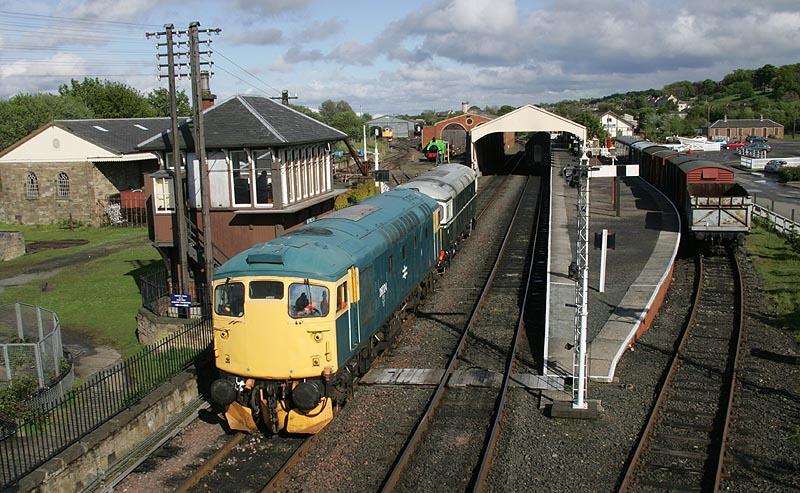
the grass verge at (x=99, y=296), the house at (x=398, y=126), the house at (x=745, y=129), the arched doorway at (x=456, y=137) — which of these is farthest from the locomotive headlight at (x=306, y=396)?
the house at (x=745, y=129)

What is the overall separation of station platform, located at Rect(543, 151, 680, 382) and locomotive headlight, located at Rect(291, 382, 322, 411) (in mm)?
5409

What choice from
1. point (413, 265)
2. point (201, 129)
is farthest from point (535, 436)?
point (201, 129)

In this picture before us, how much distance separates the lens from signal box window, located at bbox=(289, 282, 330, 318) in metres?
12.1

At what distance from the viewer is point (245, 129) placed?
888 inches

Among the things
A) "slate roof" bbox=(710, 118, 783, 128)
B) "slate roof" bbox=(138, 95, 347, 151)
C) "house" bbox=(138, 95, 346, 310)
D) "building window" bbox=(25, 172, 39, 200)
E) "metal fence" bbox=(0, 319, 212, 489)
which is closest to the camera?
"metal fence" bbox=(0, 319, 212, 489)

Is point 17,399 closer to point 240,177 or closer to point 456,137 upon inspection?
point 240,177

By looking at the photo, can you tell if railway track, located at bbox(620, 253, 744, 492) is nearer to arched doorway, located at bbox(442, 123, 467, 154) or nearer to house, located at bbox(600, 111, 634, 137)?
arched doorway, located at bbox(442, 123, 467, 154)

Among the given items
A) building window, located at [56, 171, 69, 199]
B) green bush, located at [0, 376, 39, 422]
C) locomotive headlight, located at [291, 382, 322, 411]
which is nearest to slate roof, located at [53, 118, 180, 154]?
building window, located at [56, 171, 69, 199]

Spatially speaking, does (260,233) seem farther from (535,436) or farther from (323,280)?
(535,436)

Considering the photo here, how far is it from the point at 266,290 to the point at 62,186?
37.6 m

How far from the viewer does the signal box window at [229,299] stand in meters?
Result: 12.4

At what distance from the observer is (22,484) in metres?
10.2

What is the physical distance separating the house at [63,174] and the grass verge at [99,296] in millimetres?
10196

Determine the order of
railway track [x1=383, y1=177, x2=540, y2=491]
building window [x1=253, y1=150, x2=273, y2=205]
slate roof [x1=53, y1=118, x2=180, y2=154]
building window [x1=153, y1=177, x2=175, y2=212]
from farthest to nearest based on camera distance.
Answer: slate roof [x1=53, y1=118, x2=180, y2=154] < building window [x1=153, y1=177, x2=175, y2=212] < building window [x1=253, y1=150, x2=273, y2=205] < railway track [x1=383, y1=177, x2=540, y2=491]
